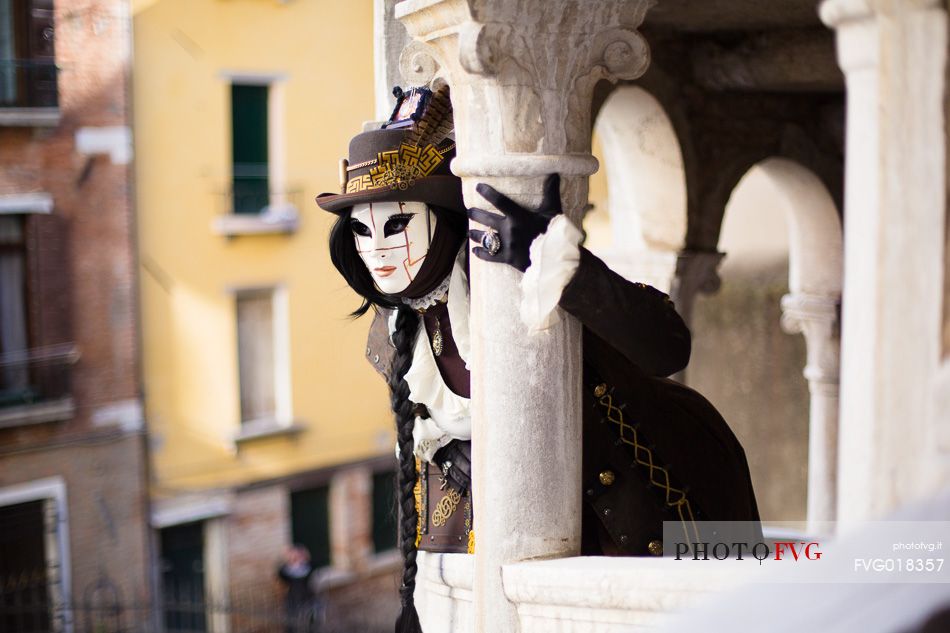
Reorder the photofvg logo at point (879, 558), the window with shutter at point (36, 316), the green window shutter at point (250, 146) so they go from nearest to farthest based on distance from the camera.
Answer: the photofvg logo at point (879, 558) → the window with shutter at point (36, 316) → the green window shutter at point (250, 146)

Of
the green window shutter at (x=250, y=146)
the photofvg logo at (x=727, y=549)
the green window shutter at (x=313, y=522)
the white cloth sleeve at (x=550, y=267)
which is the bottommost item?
the green window shutter at (x=313, y=522)

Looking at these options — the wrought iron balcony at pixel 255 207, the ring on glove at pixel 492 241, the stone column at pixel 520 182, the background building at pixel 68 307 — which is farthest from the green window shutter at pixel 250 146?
the ring on glove at pixel 492 241

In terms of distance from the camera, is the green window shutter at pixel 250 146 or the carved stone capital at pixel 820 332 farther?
the green window shutter at pixel 250 146

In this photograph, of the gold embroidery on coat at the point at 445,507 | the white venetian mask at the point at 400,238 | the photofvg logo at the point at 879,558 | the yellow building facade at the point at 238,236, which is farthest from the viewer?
the yellow building facade at the point at 238,236

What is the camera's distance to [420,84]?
10.7ft

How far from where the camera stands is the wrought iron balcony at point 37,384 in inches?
514

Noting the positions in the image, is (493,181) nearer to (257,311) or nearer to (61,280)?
(61,280)

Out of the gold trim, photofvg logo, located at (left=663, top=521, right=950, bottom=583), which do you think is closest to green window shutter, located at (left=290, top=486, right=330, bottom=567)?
the gold trim

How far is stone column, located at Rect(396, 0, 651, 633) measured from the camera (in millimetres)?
2770

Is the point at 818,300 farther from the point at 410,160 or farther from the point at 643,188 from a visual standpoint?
the point at 410,160

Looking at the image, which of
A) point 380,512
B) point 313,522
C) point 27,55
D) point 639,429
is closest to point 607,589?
point 639,429

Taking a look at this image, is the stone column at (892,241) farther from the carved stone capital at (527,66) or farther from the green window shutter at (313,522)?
the green window shutter at (313,522)

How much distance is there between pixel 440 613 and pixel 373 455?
1256 cm

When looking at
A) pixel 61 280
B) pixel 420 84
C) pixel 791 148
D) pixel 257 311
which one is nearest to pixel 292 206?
pixel 257 311
